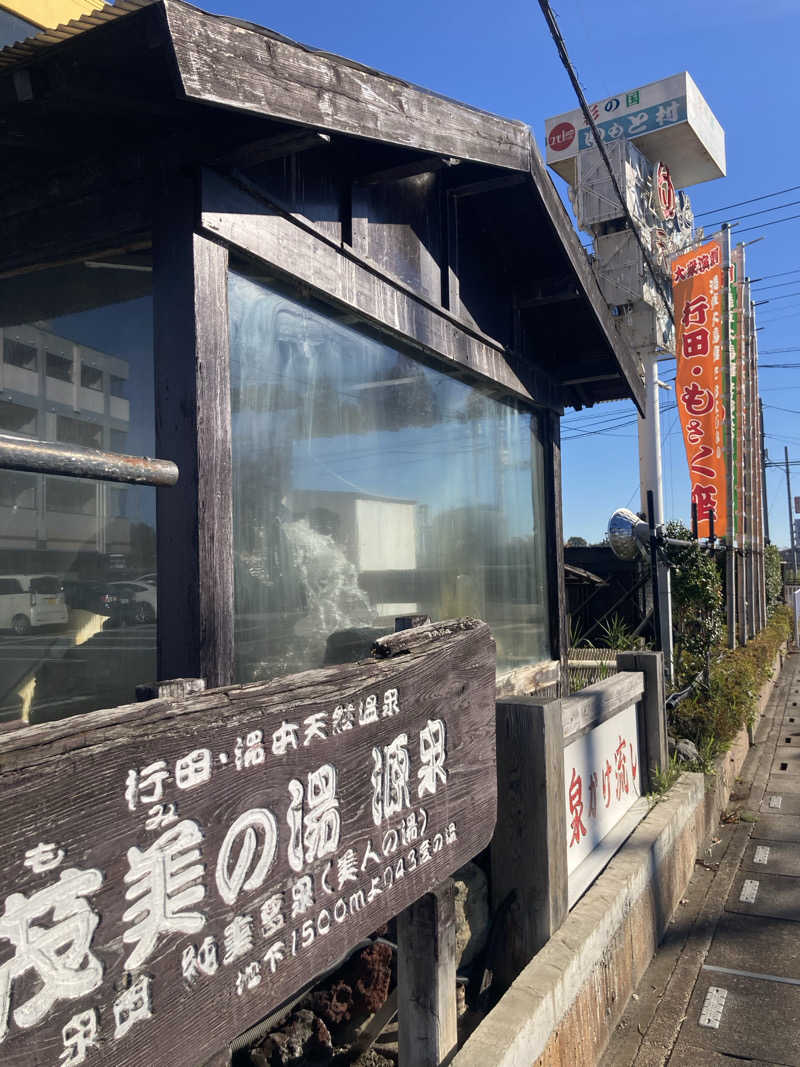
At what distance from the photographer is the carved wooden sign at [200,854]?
3.83ft

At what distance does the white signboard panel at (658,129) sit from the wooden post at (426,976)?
31.8 metres

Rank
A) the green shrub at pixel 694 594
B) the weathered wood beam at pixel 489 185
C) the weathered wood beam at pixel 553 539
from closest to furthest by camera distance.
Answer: the weathered wood beam at pixel 489 185 < the weathered wood beam at pixel 553 539 < the green shrub at pixel 694 594

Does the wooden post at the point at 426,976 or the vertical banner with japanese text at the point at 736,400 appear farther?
the vertical banner with japanese text at the point at 736,400

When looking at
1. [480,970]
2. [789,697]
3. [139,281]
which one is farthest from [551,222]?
[789,697]

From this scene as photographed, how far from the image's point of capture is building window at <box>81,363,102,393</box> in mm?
2994

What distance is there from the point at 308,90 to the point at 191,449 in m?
1.27

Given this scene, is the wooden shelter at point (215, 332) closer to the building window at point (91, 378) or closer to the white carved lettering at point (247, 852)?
the building window at point (91, 378)

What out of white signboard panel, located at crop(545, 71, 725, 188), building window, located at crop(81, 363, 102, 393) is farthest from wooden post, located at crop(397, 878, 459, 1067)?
white signboard panel, located at crop(545, 71, 725, 188)

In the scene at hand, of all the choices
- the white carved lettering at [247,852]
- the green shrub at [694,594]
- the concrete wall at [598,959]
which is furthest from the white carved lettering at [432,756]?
the green shrub at [694,594]

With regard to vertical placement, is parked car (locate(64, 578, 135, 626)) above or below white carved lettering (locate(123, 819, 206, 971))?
above

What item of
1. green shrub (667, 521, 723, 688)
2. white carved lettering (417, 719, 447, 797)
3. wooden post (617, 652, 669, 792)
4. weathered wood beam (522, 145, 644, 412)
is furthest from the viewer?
green shrub (667, 521, 723, 688)

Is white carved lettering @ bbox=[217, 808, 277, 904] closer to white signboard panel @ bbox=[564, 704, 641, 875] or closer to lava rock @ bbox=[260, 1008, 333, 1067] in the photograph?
lava rock @ bbox=[260, 1008, 333, 1067]

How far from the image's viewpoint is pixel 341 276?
351 centimetres

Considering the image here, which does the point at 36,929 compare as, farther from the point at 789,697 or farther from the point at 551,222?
the point at 789,697
